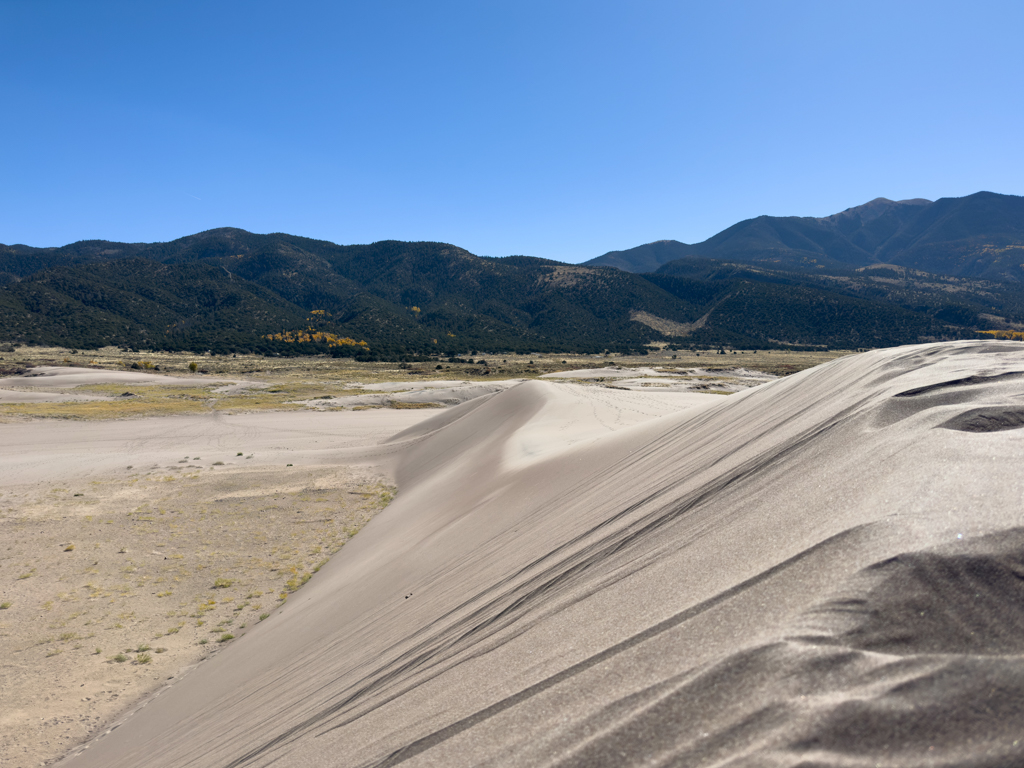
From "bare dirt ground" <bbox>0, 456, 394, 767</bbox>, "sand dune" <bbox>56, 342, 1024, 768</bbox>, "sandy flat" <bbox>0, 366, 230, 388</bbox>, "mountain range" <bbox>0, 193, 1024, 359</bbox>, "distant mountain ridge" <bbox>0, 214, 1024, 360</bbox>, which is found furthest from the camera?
"mountain range" <bbox>0, 193, 1024, 359</bbox>

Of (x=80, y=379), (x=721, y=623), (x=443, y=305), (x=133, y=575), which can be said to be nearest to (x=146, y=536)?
(x=133, y=575)

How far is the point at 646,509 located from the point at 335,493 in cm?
1003

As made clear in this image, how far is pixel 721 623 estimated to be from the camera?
5.54 feet

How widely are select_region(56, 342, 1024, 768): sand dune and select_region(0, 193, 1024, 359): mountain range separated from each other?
7001 cm

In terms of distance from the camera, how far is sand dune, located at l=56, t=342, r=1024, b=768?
1.26 meters

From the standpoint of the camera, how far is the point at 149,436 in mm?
20172

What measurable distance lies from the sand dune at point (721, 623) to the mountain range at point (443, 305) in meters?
70.0

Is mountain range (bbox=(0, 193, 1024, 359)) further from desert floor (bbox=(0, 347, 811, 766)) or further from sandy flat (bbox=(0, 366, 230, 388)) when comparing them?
desert floor (bbox=(0, 347, 811, 766))

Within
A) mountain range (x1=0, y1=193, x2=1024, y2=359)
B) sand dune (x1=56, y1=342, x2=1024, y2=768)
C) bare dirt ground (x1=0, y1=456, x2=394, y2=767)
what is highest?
mountain range (x1=0, y1=193, x2=1024, y2=359)

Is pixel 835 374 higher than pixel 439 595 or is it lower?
higher

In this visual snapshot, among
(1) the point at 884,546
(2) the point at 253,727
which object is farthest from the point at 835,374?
(2) the point at 253,727

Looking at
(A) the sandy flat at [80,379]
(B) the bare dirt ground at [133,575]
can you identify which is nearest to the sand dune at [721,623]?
(B) the bare dirt ground at [133,575]

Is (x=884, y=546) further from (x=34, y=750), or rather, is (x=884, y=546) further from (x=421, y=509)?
(x=421, y=509)

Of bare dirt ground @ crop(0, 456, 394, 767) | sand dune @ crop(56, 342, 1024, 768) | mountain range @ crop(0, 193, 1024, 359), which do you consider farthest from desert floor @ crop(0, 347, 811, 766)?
mountain range @ crop(0, 193, 1024, 359)
